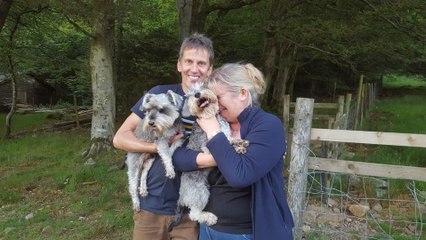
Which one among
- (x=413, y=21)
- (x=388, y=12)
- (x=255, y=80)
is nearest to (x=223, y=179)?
(x=255, y=80)

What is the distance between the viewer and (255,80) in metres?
2.74

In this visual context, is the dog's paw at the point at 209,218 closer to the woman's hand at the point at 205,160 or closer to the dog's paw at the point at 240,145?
the woman's hand at the point at 205,160

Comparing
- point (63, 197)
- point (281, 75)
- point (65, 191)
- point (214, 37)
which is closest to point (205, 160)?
point (63, 197)

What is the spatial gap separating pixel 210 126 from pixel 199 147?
51 centimetres

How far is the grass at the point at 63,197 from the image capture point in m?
7.12

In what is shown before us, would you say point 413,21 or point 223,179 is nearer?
point 223,179

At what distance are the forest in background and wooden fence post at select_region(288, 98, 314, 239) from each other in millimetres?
7566

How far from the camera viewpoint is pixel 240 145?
2639 mm

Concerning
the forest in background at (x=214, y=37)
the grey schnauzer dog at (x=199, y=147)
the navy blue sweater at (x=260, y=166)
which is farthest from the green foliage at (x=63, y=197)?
the navy blue sweater at (x=260, y=166)

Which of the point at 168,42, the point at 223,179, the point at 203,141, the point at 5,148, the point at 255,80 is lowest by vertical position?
the point at 5,148

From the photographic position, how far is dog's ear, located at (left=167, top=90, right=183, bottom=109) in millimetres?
3480

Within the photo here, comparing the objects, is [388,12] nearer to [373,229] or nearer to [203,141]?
[373,229]

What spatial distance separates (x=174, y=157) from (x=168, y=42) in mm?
A: 14614

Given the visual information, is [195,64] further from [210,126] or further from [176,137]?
[210,126]
